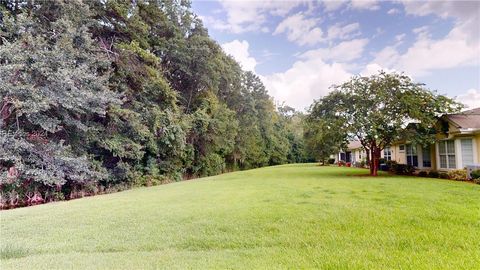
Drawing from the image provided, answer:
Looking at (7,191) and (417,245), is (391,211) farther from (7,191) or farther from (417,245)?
(7,191)

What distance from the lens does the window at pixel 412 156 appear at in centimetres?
→ 1709

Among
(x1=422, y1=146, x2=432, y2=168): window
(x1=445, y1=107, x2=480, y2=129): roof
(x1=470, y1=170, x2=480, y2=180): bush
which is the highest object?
(x1=445, y1=107, x2=480, y2=129): roof

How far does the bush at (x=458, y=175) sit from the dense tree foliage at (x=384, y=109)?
5.91 ft

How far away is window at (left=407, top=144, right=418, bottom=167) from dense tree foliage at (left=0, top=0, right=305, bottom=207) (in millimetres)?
13384

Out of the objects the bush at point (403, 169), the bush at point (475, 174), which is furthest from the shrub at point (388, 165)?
A: the bush at point (475, 174)

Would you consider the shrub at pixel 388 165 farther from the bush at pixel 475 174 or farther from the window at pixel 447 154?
the bush at pixel 475 174

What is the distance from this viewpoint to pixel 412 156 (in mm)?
17531

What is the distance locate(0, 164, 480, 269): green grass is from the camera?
3826mm

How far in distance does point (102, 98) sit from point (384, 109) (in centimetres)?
1424

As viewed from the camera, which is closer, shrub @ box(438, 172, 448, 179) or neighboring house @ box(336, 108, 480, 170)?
neighboring house @ box(336, 108, 480, 170)

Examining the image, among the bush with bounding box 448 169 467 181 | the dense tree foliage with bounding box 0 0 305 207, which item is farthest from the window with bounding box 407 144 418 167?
the dense tree foliage with bounding box 0 0 305 207

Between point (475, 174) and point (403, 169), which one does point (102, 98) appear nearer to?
point (475, 174)

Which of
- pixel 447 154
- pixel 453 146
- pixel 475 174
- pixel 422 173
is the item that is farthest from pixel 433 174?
pixel 475 174

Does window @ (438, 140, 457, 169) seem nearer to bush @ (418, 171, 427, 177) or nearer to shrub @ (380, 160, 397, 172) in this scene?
bush @ (418, 171, 427, 177)
